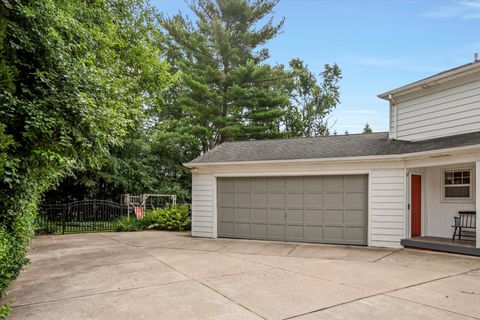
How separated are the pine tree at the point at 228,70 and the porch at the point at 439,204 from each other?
11942 mm

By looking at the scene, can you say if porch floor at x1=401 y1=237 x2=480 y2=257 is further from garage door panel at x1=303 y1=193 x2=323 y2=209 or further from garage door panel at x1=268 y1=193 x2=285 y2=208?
garage door panel at x1=268 y1=193 x2=285 y2=208

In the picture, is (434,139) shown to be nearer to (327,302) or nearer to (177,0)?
(327,302)

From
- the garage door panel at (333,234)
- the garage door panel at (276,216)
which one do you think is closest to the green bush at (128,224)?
the garage door panel at (276,216)

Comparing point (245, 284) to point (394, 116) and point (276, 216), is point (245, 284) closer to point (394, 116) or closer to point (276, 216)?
point (276, 216)

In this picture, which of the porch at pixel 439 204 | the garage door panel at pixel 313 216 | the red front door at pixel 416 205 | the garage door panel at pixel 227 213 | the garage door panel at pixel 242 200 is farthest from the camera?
→ the garage door panel at pixel 227 213

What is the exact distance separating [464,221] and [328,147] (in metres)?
4.10

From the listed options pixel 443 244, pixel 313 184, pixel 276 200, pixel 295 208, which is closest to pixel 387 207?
pixel 443 244

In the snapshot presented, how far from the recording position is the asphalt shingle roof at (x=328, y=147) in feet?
26.6

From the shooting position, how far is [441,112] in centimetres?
868

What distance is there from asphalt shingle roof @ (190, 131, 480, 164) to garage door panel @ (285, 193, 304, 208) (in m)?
1.13

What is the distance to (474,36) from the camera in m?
13.0

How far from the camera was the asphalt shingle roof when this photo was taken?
8114 mm

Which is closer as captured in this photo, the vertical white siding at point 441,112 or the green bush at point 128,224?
the vertical white siding at point 441,112

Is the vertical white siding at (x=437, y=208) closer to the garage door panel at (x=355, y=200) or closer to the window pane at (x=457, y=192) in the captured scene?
the window pane at (x=457, y=192)
